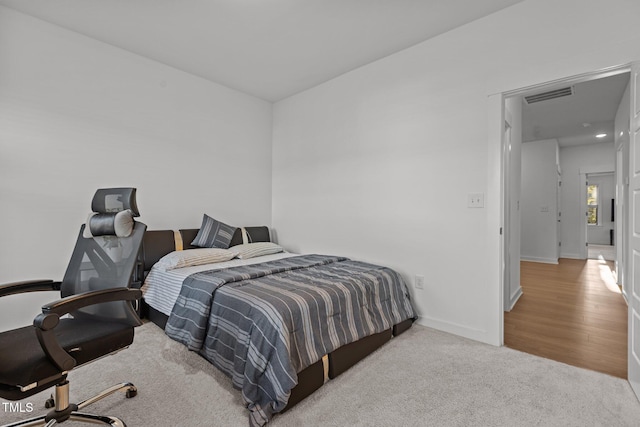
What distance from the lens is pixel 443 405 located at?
68.7 inches

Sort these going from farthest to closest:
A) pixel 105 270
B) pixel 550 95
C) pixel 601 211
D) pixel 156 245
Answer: pixel 601 211, pixel 550 95, pixel 156 245, pixel 105 270

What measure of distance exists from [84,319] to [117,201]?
685 mm

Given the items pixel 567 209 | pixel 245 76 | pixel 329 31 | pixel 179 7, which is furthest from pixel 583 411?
pixel 567 209

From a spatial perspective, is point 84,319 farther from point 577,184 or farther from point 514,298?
point 577,184

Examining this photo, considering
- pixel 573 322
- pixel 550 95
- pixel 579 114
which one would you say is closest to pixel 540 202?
pixel 579 114

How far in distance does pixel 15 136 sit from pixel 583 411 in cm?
453

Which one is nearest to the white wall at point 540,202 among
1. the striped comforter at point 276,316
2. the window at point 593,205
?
the window at point 593,205

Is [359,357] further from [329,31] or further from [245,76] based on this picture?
[245,76]

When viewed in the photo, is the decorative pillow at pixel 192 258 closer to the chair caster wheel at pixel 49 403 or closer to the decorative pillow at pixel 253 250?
the decorative pillow at pixel 253 250

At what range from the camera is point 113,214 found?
1.81 meters

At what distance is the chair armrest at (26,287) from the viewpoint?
1511 millimetres

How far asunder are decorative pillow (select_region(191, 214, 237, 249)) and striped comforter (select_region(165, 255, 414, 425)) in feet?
2.89

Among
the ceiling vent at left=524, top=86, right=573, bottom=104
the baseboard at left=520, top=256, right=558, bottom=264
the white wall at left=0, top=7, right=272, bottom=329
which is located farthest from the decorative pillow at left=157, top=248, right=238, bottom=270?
the baseboard at left=520, top=256, right=558, bottom=264

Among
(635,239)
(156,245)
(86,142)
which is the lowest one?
(156,245)
